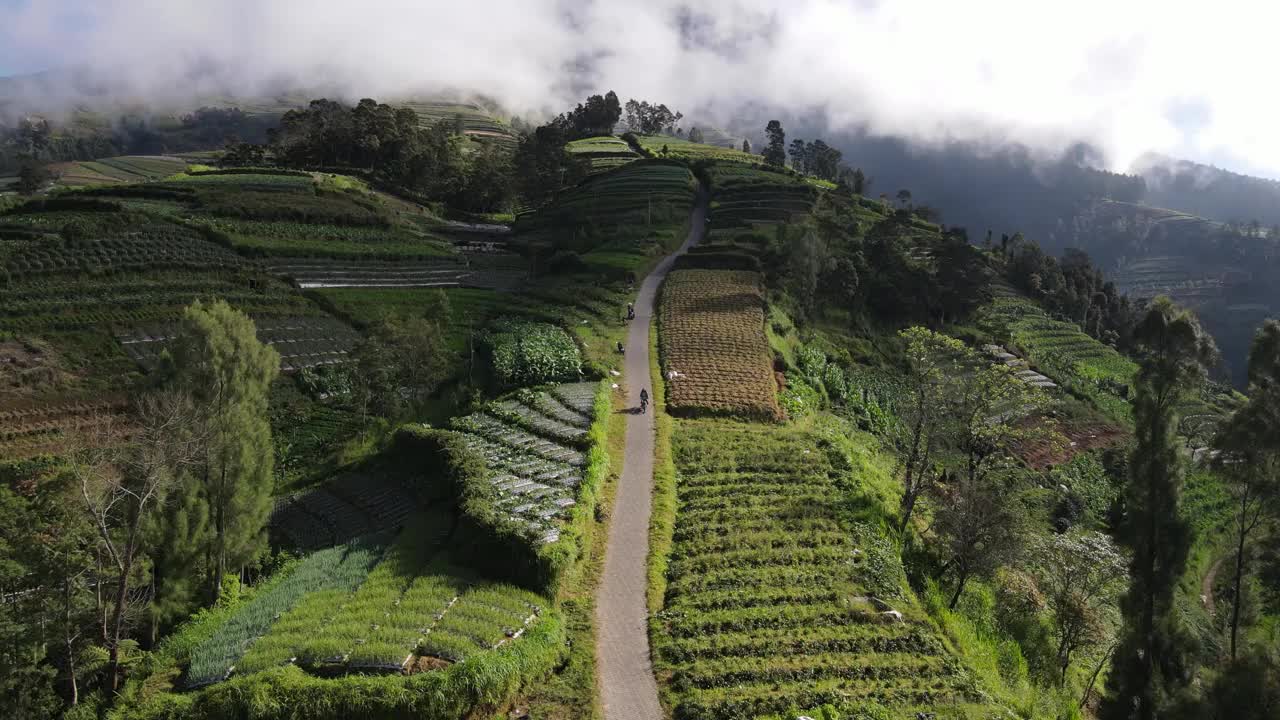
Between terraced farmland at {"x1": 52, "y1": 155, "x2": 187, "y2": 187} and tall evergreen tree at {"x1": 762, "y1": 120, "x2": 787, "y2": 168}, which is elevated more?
tall evergreen tree at {"x1": 762, "y1": 120, "x2": 787, "y2": 168}

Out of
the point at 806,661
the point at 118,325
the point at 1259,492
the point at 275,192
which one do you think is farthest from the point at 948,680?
the point at 275,192

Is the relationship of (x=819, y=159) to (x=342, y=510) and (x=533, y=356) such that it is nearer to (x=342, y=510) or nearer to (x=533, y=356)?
(x=533, y=356)

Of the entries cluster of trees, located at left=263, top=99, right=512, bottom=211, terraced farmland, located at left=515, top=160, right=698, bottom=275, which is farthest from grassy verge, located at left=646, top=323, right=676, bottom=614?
cluster of trees, located at left=263, top=99, right=512, bottom=211

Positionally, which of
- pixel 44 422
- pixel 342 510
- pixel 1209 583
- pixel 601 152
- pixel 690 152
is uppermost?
pixel 690 152

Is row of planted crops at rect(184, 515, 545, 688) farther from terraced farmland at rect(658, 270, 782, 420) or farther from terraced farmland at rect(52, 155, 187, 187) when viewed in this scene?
terraced farmland at rect(52, 155, 187, 187)

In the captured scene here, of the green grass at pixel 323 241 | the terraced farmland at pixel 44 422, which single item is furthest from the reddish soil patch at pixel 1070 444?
the terraced farmland at pixel 44 422

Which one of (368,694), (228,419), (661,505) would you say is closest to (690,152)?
(661,505)
